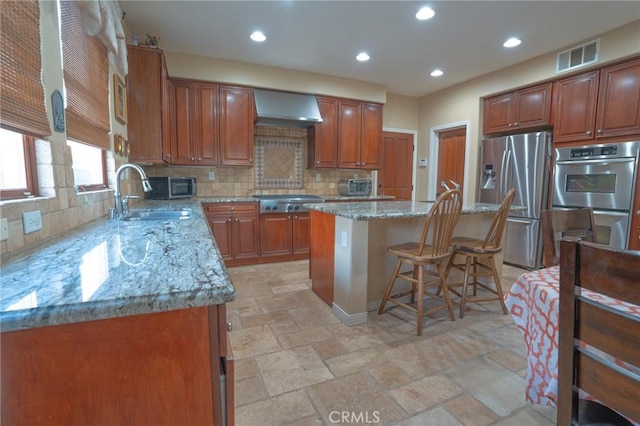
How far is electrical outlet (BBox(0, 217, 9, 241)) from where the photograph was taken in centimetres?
104

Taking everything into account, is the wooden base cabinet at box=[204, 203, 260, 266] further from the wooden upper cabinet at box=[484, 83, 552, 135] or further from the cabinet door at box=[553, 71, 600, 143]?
the cabinet door at box=[553, 71, 600, 143]

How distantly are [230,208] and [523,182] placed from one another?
149 inches

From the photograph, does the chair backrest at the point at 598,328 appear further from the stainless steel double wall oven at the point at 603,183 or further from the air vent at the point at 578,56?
the air vent at the point at 578,56

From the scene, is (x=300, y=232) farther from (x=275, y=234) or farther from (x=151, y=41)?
(x=151, y=41)

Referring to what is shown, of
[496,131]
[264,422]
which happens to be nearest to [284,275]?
[264,422]

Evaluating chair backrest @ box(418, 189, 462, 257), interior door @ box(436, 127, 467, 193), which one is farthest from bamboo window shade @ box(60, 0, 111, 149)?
interior door @ box(436, 127, 467, 193)

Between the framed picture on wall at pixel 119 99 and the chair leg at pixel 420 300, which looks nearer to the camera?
the chair leg at pixel 420 300

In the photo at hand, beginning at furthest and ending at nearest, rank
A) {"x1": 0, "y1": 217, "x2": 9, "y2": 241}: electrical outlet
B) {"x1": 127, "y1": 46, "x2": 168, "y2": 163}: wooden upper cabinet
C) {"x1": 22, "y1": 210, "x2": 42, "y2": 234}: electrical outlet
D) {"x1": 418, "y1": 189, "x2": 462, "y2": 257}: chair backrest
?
{"x1": 127, "y1": 46, "x2": 168, "y2": 163}: wooden upper cabinet < {"x1": 418, "y1": 189, "x2": 462, "y2": 257}: chair backrest < {"x1": 22, "y1": 210, "x2": 42, "y2": 234}: electrical outlet < {"x1": 0, "y1": 217, "x2": 9, "y2": 241}: electrical outlet

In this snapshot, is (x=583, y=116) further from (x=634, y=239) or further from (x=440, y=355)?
(x=440, y=355)

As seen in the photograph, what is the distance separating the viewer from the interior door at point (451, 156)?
16.3 feet

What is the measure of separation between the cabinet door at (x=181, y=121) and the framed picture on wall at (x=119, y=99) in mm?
948

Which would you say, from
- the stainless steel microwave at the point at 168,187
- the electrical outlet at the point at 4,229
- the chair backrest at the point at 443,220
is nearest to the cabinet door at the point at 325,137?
the stainless steel microwave at the point at 168,187

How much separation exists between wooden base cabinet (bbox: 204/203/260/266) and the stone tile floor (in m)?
1.31

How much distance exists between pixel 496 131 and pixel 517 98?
49cm
